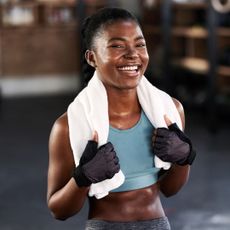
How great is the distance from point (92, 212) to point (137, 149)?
0.24 m

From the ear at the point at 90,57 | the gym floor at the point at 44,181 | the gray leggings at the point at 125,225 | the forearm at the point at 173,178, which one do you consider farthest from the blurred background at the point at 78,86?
the ear at the point at 90,57

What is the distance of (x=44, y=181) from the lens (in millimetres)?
4395

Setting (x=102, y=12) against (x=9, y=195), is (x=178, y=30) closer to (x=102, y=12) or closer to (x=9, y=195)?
(x=9, y=195)

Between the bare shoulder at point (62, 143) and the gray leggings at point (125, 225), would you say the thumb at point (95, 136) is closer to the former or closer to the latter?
the bare shoulder at point (62, 143)

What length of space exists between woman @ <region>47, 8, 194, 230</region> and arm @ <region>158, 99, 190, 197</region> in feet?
0.16

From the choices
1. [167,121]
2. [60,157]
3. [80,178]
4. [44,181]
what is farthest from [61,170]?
[44,181]

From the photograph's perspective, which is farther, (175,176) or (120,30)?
(175,176)

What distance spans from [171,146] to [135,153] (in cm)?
12

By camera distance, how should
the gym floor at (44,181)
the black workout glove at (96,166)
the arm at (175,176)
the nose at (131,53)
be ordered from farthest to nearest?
the gym floor at (44,181), the arm at (175,176), the nose at (131,53), the black workout glove at (96,166)

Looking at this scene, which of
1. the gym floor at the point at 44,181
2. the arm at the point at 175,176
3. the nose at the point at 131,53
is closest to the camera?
the nose at the point at 131,53

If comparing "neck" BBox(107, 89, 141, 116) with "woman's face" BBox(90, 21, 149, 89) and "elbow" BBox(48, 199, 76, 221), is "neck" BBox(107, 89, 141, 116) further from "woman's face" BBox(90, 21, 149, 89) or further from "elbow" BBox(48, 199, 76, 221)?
"elbow" BBox(48, 199, 76, 221)

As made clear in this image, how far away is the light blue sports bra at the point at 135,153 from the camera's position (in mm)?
1594

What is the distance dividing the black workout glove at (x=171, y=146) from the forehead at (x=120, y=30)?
0.29 metres

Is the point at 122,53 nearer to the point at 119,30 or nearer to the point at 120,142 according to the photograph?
the point at 119,30
